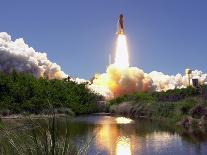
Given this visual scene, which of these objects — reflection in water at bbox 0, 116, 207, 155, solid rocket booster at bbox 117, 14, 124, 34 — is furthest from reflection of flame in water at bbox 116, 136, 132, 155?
solid rocket booster at bbox 117, 14, 124, 34

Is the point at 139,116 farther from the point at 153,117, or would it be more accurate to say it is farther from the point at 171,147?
the point at 171,147

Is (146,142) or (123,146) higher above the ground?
(146,142)

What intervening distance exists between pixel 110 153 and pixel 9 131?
33.7 meters

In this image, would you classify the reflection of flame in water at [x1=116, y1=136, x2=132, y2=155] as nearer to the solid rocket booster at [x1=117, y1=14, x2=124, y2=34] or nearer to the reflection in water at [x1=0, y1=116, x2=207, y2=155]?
the reflection in water at [x1=0, y1=116, x2=207, y2=155]

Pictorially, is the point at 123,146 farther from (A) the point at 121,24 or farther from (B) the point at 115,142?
(A) the point at 121,24

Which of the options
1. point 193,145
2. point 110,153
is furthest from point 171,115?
point 110,153

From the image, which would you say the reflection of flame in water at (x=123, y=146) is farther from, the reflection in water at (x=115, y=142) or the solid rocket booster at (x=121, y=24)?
the solid rocket booster at (x=121, y=24)

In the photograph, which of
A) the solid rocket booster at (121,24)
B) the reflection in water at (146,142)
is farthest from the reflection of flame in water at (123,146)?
the solid rocket booster at (121,24)

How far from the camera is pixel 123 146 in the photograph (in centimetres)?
5216

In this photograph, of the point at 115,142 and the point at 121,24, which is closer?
the point at 115,142

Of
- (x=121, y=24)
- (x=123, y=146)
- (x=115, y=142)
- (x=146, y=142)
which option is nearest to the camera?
(x=123, y=146)

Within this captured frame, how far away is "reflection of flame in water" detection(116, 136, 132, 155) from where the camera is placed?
4741 cm

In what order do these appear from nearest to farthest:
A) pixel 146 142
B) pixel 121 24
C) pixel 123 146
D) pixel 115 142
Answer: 1. pixel 123 146
2. pixel 146 142
3. pixel 115 142
4. pixel 121 24

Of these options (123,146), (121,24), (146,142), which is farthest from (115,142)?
(121,24)
